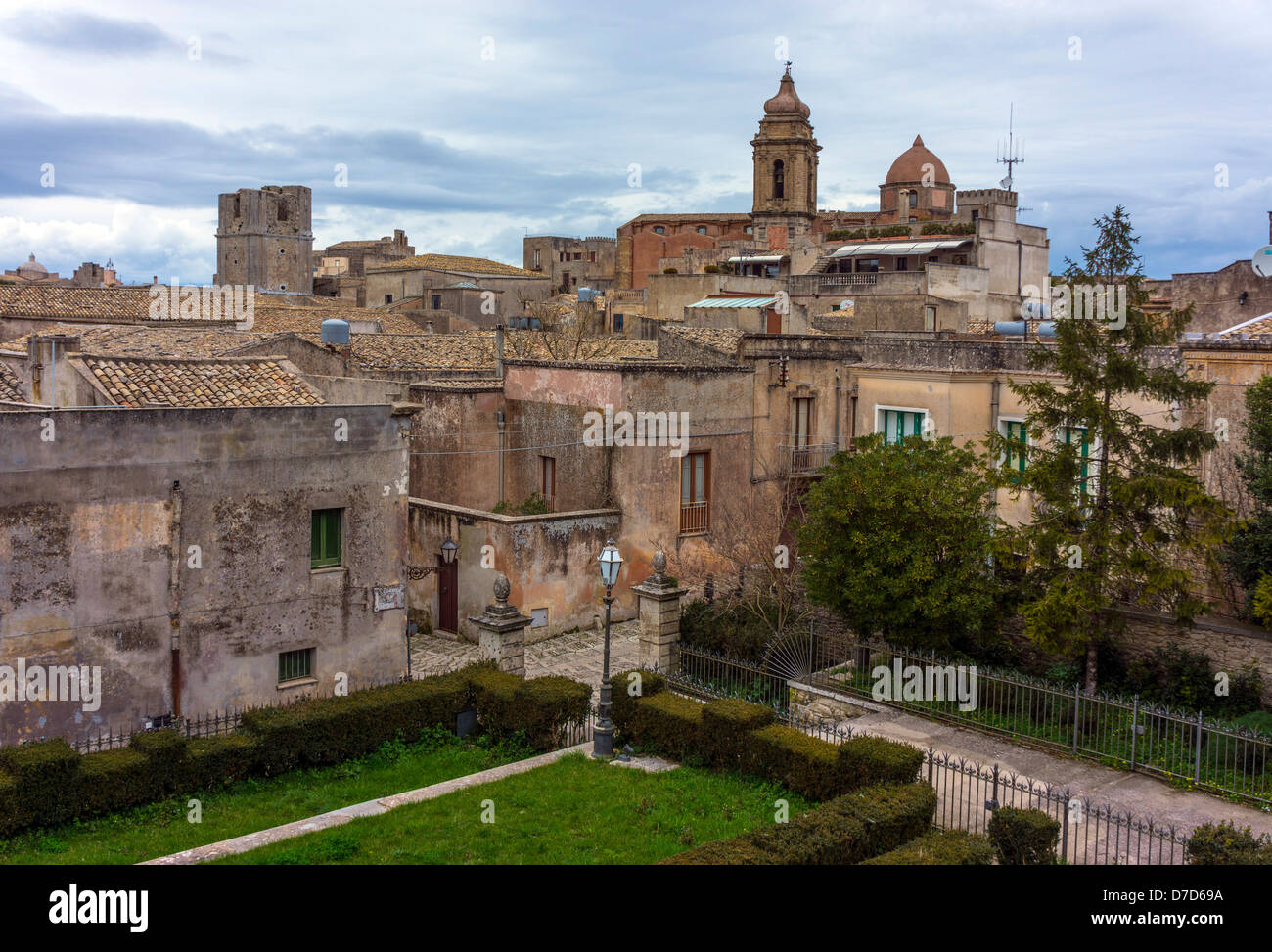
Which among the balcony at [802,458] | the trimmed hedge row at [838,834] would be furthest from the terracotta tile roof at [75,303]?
the trimmed hedge row at [838,834]

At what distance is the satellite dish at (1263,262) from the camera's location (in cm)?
2234

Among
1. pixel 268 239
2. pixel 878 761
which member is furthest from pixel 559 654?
pixel 268 239

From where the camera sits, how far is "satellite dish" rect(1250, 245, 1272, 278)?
22.3m

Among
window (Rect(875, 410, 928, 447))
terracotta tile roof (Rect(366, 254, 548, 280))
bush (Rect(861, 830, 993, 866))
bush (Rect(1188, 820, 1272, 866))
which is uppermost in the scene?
terracotta tile roof (Rect(366, 254, 548, 280))

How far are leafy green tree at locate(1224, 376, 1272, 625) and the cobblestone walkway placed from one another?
1071 centimetres

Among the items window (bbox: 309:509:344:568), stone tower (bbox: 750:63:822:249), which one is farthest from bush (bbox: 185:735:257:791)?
stone tower (bbox: 750:63:822:249)

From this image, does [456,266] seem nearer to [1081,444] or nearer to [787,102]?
[787,102]

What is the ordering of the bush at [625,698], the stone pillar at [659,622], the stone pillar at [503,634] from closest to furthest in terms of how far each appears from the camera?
the bush at [625,698] → the stone pillar at [503,634] → the stone pillar at [659,622]

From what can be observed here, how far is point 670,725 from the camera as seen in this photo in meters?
15.4

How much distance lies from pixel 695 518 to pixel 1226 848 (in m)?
17.0

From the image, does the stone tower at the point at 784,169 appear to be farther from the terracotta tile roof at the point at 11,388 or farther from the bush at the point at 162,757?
the bush at the point at 162,757

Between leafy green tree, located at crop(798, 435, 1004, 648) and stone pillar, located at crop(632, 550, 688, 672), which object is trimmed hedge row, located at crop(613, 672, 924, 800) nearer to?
stone pillar, located at crop(632, 550, 688, 672)

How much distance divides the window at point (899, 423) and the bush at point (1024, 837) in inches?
512

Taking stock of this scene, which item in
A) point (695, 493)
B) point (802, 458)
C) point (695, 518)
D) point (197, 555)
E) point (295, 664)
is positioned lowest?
point (295, 664)
